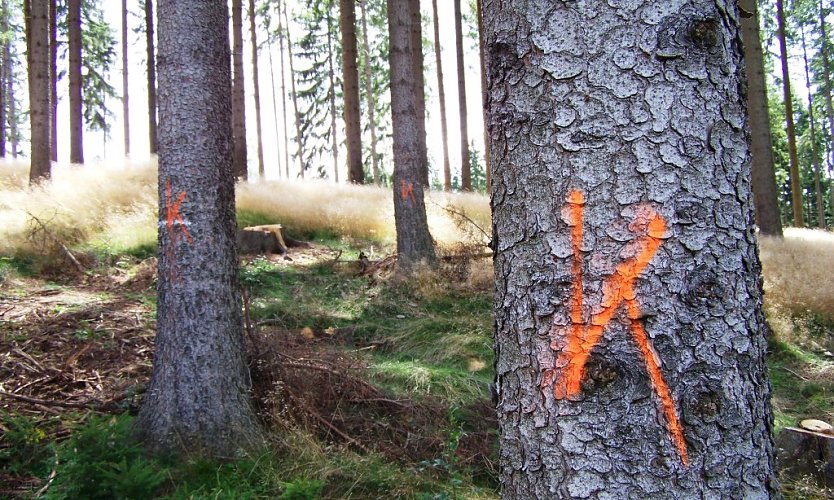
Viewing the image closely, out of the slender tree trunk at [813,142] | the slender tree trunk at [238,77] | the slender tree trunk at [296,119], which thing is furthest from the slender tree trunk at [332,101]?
the slender tree trunk at [813,142]

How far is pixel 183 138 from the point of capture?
3.40 m

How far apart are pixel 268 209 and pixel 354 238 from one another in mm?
1772

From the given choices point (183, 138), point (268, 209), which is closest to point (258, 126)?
point (268, 209)

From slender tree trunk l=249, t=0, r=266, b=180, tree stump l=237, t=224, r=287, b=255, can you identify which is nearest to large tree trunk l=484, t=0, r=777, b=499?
tree stump l=237, t=224, r=287, b=255

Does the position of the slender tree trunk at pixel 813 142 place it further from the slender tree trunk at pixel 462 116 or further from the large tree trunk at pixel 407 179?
the large tree trunk at pixel 407 179

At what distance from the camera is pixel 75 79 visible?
14.4 metres

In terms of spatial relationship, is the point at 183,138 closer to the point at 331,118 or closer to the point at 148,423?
the point at 148,423

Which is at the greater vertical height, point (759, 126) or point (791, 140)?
point (791, 140)

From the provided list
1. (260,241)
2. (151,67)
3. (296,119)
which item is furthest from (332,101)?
(260,241)

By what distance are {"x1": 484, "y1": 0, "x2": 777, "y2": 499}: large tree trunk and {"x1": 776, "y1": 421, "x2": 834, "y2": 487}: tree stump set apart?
337 centimetres

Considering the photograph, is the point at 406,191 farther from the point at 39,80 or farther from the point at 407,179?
the point at 39,80

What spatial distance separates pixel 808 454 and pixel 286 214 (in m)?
8.53

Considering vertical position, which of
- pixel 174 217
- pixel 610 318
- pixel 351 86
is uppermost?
pixel 351 86

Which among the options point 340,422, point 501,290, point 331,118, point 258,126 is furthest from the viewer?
point 331,118
